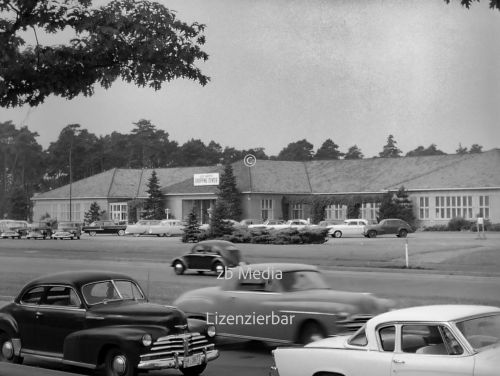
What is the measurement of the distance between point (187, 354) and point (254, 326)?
238 centimetres

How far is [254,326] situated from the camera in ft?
40.3

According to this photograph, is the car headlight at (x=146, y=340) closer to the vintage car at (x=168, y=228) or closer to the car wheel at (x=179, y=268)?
the car wheel at (x=179, y=268)

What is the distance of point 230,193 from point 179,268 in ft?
124

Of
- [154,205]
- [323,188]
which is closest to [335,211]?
[323,188]

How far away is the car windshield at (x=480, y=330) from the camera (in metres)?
7.09

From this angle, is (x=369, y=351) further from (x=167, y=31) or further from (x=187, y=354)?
(x=167, y=31)

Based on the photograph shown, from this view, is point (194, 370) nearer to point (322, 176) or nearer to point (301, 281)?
point (301, 281)

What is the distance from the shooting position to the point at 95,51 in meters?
11.3

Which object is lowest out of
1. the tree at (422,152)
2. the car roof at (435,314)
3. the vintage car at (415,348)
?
the vintage car at (415,348)

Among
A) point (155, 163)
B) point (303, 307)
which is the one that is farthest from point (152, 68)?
point (155, 163)

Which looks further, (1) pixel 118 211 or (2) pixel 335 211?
(1) pixel 118 211

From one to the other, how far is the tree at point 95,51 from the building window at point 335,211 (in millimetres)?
57230

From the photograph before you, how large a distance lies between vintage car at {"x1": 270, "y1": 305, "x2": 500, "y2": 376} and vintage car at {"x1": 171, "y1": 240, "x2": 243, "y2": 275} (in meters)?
17.6

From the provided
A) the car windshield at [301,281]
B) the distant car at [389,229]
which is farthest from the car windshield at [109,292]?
the distant car at [389,229]
